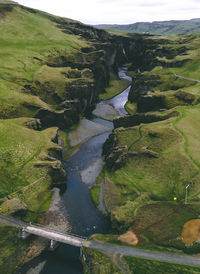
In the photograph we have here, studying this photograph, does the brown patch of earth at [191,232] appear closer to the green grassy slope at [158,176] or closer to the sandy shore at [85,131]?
the green grassy slope at [158,176]

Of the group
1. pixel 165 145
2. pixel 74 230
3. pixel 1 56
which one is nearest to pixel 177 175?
pixel 165 145

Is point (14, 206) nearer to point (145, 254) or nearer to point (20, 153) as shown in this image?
point (20, 153)

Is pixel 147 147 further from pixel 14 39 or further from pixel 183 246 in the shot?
pixel 14 39

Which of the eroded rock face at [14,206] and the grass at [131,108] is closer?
the eroded rock face at [14,206]

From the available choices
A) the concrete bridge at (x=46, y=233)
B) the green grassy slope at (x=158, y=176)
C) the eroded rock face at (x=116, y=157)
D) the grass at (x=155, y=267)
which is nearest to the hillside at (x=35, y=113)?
the concrete bridge at (x=46, y=233)

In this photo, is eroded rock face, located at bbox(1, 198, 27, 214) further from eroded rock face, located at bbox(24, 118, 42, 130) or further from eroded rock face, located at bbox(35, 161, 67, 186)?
eroded rock face, located at bbox(24, 118, 42, 130)

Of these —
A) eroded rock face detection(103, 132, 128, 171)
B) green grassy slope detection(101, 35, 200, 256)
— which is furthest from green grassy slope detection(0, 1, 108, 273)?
green grassy slope detection(101, 35, 200, 256)
